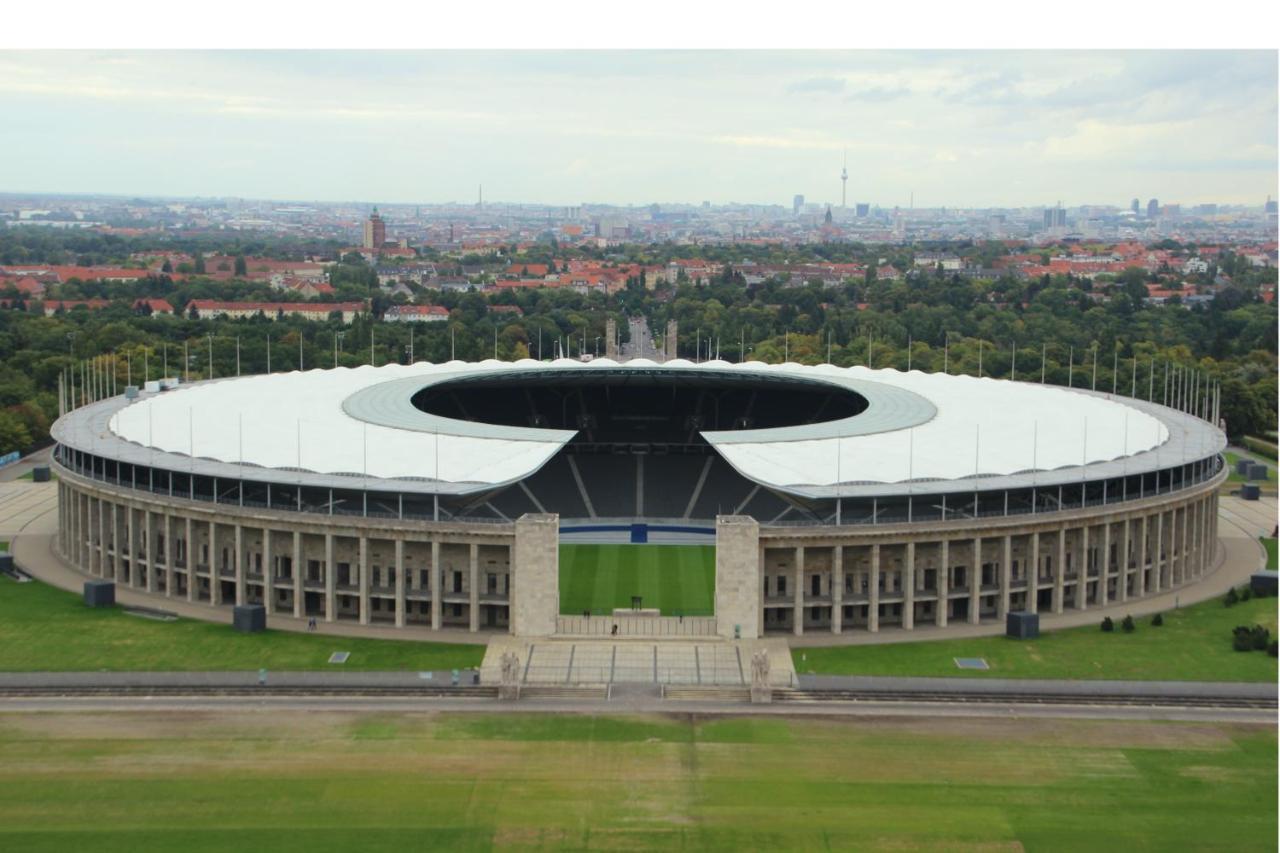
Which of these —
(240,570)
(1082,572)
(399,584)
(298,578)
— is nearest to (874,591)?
(1082,572)

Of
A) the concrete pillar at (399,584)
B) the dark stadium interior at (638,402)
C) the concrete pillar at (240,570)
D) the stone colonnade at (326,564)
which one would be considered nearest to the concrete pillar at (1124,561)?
the stone colonnade at (326,564)

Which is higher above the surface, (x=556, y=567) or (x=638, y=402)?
(x=638, y=402)

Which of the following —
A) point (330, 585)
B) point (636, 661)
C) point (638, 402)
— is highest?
point (638, 402)

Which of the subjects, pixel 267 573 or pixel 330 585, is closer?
Result: pixel 330 585

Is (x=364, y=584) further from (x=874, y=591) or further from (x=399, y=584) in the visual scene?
(x=874, y=591)

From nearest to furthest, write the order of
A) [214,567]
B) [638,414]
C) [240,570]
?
[240,570], [214,567], [638,414]
